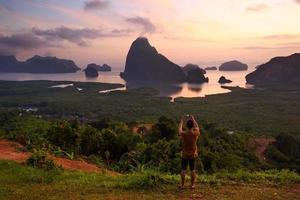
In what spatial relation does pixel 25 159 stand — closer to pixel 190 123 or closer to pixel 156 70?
pixel 190 123

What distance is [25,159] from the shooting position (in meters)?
11.0

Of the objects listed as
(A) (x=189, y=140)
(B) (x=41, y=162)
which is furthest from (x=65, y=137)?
(A) (x=189, y=140)

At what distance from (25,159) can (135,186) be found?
403cm

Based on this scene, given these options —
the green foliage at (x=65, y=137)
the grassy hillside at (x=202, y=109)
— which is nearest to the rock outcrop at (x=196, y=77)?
the grassy hillside at (x=202, y=109)

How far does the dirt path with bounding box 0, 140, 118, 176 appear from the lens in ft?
36.5

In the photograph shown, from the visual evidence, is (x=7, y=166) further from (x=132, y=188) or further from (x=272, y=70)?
(x=272, y=70)

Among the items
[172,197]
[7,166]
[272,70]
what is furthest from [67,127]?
[272,70]

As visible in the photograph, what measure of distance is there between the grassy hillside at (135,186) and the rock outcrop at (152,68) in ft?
554

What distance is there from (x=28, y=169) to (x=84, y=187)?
1.86m

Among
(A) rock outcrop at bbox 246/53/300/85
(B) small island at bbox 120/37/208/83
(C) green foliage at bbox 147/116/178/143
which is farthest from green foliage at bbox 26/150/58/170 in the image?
(B) small island at bbox 120/37/208/83

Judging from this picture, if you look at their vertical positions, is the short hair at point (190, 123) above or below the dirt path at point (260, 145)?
above

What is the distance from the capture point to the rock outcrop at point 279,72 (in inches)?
5871

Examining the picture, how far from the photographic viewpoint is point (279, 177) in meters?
9.26

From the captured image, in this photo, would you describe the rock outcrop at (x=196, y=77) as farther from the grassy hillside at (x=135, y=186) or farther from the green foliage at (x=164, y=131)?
the grassy hillside at (x=135, y=186)
